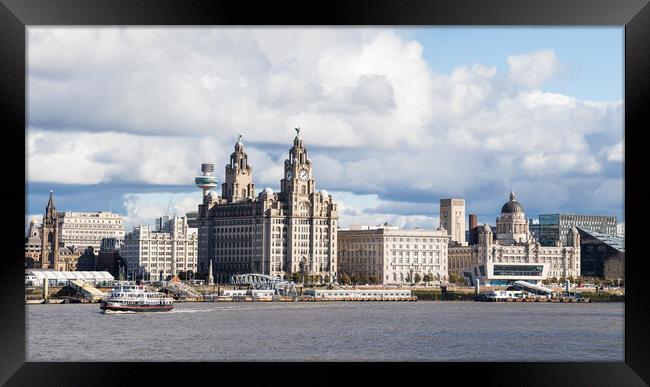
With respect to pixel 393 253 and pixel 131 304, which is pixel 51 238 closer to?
pixel 393 253

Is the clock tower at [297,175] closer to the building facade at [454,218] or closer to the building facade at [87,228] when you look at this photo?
the building facade at [454,218]

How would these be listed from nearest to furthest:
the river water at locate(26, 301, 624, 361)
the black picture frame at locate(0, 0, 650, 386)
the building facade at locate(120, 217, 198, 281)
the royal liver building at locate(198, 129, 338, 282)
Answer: the black picture frame at locate(0, 0, 650, 386) → the river water at locate(26, 301, 624, 361) → the royal liver building at locate(198, 129, 338, 282) → the building facade at locate(120, 217, 198, 281)

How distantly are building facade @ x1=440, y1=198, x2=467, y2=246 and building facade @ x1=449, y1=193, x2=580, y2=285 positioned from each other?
292cm

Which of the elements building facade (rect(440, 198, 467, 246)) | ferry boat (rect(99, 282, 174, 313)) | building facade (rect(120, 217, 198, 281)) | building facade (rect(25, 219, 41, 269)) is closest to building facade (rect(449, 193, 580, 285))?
building facade (rect(440, 198, 467, 246))

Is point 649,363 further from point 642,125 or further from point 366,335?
point 366,335

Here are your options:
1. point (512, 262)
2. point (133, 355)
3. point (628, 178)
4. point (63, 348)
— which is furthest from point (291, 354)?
point (512, 262)

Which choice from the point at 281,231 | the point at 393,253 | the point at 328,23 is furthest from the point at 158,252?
the point at 328,23

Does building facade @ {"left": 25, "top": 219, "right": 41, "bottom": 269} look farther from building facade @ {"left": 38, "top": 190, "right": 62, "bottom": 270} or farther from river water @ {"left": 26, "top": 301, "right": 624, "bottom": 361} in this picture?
river water @ {"left": 26, "top": 301, "right": 624, "bottom": 361}

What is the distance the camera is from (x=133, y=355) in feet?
72.2

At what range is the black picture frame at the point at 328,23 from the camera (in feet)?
32.4

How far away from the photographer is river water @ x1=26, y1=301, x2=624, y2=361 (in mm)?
22609

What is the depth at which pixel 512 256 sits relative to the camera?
85.8 metres

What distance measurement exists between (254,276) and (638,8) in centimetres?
6554

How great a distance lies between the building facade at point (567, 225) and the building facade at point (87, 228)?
33690mm
